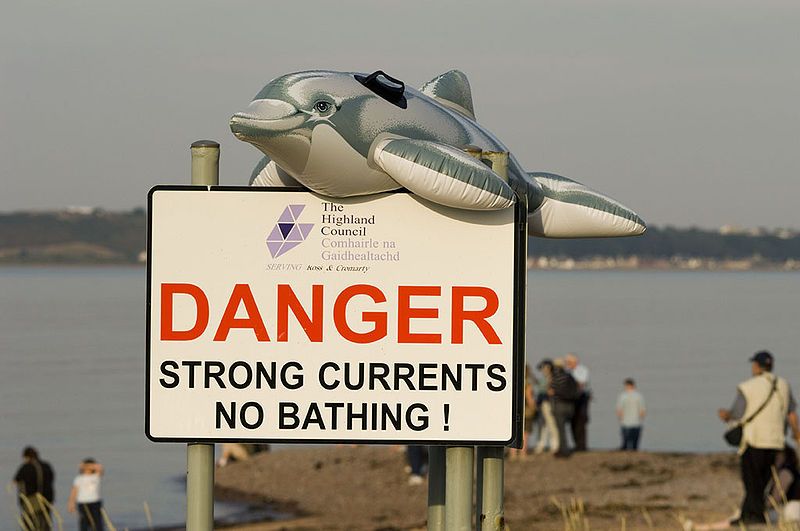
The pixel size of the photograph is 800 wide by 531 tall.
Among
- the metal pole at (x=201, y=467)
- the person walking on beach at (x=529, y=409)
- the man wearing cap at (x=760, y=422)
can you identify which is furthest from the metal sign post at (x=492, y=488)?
the person walking on beach at (x=529, y=409)

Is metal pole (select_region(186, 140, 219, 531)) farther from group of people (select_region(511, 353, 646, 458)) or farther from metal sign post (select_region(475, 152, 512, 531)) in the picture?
group of people (select_region(511, 353, 646, 458))

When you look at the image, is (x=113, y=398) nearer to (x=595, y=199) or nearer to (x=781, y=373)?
(x=781, y=373)

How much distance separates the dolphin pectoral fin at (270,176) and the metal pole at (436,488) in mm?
1203

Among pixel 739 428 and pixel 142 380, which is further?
pixel 142 380

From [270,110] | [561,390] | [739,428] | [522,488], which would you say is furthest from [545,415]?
[270,110]

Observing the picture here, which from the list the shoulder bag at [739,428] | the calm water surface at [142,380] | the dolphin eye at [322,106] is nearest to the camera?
the dolphin eye at [322,106]

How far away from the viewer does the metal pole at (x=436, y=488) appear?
577 cm

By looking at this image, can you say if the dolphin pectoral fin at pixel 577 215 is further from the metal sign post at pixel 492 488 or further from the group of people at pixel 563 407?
the group of people at pixel 563 407

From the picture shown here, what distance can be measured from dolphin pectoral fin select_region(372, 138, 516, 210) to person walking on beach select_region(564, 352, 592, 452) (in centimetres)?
1910

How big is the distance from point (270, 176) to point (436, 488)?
4.52 ft

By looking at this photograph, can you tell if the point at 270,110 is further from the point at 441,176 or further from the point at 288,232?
the point at 441,176

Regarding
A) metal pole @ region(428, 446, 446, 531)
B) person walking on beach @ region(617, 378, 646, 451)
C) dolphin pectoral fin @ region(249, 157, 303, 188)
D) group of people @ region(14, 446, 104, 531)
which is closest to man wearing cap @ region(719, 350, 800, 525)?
metal pole @ region(428, 446, 446, 531)

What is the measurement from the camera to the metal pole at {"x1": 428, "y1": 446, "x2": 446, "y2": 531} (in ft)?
18.9

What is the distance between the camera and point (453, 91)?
6.10 m
